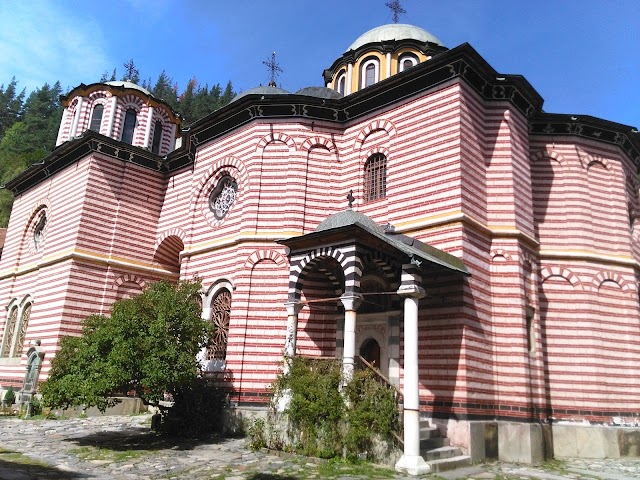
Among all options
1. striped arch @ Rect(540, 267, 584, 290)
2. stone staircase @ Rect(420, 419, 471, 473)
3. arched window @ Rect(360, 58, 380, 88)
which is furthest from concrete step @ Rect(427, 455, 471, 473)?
arched window @ Rect(360, 58, 380, 88)

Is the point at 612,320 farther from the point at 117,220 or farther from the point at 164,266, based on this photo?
the point at 117,220

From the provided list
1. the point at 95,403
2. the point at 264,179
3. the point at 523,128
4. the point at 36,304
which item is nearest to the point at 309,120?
the point at 264,179

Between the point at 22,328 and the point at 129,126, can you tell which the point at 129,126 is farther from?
the point at 22,328

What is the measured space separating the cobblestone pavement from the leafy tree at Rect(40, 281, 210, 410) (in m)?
1.03

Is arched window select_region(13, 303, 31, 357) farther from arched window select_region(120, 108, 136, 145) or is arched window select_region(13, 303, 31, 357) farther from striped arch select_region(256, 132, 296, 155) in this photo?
striped arch select_region(256, 132, 296, 155)

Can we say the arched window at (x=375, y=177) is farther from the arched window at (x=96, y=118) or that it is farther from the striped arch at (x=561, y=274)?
the arched window at (x=96, y=118)

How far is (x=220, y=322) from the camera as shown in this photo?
15023 mm

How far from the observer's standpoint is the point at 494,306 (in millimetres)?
12727

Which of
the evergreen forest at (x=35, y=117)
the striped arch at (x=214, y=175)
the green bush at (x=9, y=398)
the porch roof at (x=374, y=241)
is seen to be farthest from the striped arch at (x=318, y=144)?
the evergreen forest at (x=35, y=117)

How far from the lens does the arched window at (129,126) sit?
21.7 metres

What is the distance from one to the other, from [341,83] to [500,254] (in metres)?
9.94

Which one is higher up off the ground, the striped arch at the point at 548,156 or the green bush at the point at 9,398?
the striped arch at the point at 548,156

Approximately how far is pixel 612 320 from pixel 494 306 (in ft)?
13.2

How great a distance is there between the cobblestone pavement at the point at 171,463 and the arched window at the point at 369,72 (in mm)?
12680
